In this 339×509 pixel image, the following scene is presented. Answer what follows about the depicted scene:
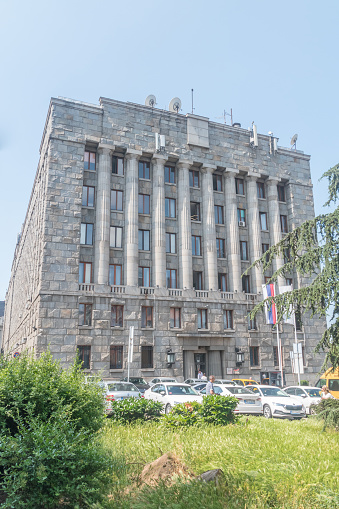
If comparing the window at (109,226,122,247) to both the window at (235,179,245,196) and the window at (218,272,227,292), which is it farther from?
the window at (235,179,245,196)

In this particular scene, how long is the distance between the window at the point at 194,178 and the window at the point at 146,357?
15.7 m

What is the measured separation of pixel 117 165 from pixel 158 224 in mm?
6475

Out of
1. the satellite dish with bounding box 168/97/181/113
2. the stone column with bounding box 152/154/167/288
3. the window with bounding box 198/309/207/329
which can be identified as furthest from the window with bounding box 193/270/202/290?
the satellite dish with bounding box 168/97/181/113

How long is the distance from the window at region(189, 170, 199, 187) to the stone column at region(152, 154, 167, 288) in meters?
3.31

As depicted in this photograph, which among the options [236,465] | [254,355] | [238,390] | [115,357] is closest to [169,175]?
[115,357]

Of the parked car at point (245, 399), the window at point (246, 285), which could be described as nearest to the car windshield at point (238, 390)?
the parked car at point (245, 399)

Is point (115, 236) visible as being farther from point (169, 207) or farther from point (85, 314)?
point (85, 314)

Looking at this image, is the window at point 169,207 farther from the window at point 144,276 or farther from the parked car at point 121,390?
the parked car at point 121,390

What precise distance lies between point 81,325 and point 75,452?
2578cm

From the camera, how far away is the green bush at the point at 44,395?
7.48 m

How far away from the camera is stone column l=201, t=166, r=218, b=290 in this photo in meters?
37.0

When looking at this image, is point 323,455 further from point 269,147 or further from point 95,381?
point 269,147

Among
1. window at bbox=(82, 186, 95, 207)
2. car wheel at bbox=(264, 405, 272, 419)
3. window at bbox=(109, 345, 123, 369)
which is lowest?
car wheel at bbox=(264, 405, 272, 419)

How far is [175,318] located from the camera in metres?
35.1
